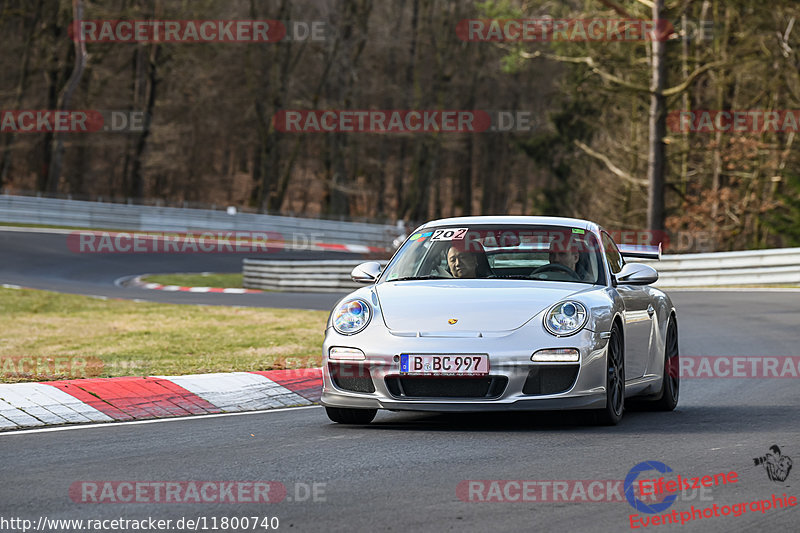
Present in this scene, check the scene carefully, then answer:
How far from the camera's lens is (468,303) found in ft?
26.1

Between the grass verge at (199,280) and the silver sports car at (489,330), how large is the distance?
70.7 ft

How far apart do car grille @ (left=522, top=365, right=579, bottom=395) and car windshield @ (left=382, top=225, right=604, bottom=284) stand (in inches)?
43.9

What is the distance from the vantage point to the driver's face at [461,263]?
8859mm

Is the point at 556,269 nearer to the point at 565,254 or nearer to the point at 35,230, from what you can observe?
the point at 565,254

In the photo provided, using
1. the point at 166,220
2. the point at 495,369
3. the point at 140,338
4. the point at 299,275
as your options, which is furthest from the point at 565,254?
the point at 166,220

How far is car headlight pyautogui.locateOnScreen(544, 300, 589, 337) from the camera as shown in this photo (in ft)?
25.4

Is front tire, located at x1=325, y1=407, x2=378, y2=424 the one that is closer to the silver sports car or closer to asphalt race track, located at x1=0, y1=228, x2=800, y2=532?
the silver sports car

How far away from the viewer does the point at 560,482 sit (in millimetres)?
6086

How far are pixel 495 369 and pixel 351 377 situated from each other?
956 millimetres

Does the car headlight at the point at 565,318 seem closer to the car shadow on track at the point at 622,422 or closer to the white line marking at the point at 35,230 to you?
the car shadow on track at the point at 622,422

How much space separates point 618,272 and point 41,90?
58.8 m

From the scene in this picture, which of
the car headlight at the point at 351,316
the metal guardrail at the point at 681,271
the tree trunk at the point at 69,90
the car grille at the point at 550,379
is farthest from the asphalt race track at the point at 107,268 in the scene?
the car grille at the point at 550,379

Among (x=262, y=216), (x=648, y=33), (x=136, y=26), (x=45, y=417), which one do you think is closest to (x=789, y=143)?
(x=648, y=33)

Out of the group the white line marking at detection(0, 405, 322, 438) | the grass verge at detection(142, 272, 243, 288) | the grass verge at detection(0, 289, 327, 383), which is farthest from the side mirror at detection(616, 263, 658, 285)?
the grass verge at detection(142, 272, 243, 288)
